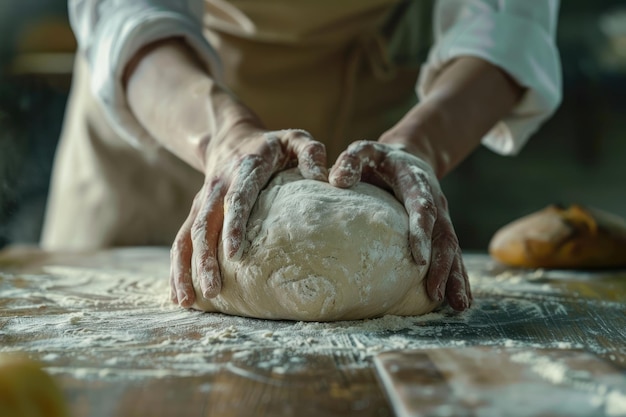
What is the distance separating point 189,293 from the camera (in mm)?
1065

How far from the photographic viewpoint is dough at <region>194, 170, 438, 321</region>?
38.5 inches

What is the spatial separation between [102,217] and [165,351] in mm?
1303

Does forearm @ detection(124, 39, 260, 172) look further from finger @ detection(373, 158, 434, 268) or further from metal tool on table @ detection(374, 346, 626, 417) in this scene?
metal tool on table @ detection(374, 346, 626, 417)

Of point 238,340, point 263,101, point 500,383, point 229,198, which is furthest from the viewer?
point 263,101

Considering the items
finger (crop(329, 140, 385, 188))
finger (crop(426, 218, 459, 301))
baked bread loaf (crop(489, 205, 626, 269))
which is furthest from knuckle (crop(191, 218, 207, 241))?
baked bread loaf (crop(489, 205, 626, 269))

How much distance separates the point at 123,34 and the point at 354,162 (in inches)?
25.4

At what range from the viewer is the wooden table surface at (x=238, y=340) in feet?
2.23

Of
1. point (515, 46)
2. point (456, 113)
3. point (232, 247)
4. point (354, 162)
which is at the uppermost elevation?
point (515, 46)

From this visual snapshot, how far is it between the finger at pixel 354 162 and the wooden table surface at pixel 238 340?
223mm

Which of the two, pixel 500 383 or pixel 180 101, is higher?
pixel 180 101

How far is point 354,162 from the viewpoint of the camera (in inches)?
43.0

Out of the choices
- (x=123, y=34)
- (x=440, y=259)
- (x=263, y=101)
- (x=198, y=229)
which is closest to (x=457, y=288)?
(x=440, y=259)

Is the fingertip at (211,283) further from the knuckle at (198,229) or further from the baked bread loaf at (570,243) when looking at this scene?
the baked bread loaf at (570,243)

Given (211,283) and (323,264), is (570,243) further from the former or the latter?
(211,283)
